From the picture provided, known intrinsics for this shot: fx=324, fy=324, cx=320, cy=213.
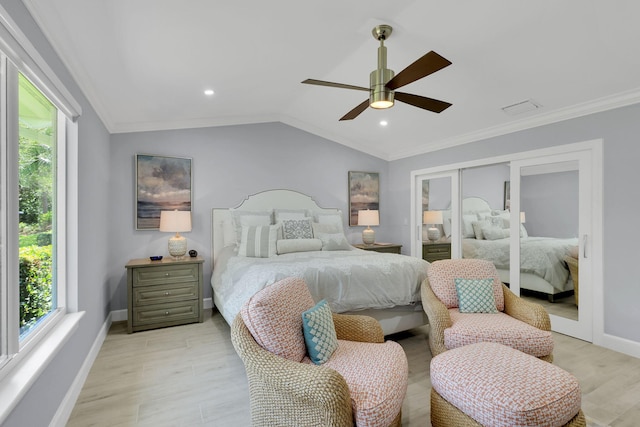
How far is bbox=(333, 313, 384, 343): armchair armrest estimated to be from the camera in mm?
2186

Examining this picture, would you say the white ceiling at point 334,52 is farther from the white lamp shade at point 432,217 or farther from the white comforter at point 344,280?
the white comforter at point 344,280

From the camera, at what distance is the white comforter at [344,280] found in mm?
2715

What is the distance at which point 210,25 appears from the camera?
2271 mm

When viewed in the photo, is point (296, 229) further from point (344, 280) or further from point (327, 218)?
point (344, 280)

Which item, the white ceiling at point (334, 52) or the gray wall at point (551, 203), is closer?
the white ceiling at point (334, 52)

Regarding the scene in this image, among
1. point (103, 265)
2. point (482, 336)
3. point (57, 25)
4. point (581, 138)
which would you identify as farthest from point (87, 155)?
point (581, 138)

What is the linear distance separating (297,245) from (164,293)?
160 cm

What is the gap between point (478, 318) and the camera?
8.55 ft

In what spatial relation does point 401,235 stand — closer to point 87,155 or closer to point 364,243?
point 364,243

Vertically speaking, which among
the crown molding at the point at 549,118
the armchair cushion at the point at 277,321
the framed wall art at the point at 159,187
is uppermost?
the crown molding at the point at 549,118

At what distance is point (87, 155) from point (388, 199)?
4.55m

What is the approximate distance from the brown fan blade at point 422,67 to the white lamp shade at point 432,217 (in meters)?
3.16

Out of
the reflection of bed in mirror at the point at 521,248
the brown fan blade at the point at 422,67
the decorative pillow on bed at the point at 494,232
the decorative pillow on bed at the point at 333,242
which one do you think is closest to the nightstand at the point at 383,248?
the decorative pillow on bed at the point at 333,242

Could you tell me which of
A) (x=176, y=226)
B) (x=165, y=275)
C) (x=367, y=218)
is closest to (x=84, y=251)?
(x=165, y=275)
